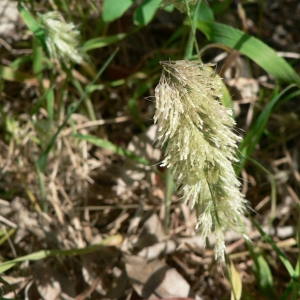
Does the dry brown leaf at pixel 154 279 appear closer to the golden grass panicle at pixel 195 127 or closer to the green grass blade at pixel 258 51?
the golden grass panicle at pixel 195 127

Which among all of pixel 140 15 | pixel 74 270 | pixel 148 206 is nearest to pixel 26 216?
pixel 74 270

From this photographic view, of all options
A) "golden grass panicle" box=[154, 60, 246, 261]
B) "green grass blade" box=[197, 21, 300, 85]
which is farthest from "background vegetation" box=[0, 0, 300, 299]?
"golden grass panicle" box=[154, 60, 246, 261]

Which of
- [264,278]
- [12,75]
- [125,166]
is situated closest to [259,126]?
[264,278]

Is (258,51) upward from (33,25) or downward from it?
downward

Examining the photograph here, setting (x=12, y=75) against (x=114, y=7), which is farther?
(x=12, y=75)

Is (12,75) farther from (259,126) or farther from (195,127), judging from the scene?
(195,127)

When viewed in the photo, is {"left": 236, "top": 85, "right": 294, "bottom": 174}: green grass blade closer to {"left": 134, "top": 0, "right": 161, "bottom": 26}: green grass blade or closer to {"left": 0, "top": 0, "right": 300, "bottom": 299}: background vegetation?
{"left": 0, "top": 0, "right": 300, "bottom": 299}: background vegetation

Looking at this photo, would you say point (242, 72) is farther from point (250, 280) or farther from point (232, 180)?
point (232, 180)
